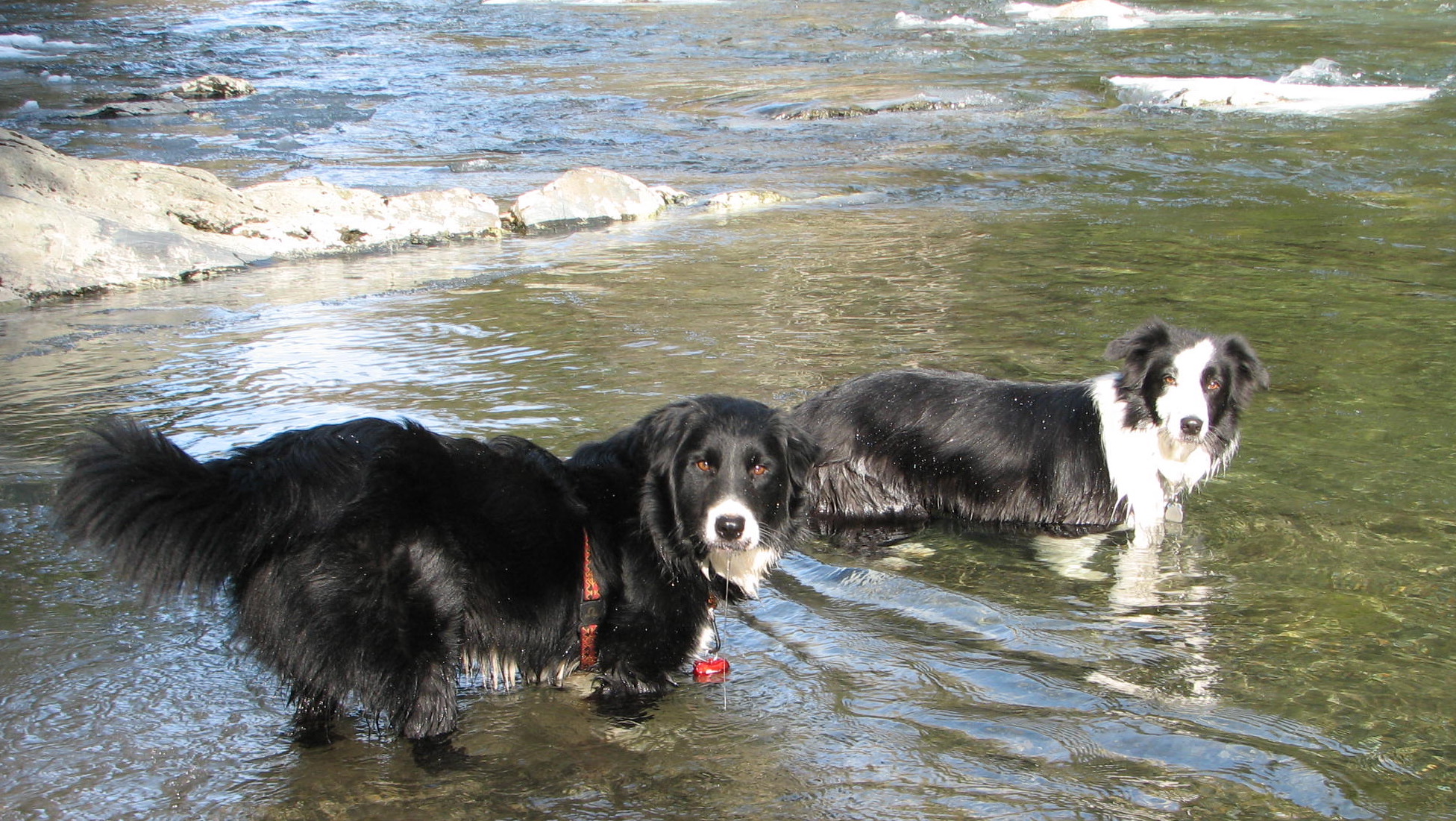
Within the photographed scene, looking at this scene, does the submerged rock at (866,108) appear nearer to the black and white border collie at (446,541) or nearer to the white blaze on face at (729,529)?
the black and white border collie at (446,541)

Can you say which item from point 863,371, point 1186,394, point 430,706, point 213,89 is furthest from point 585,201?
point 213,89

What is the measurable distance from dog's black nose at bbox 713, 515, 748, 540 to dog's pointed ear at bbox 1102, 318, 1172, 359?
7.64 ft

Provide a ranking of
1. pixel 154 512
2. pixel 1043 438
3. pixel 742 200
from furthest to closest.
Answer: pixel 742 200, pixel 1043 438, pixel 154 512

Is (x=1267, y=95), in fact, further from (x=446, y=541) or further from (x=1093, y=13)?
(x=446, y=541)

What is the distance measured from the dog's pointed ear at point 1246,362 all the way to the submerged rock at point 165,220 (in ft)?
25.2

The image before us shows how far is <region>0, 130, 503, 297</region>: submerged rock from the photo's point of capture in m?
8.98

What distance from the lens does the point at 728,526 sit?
12.3 ft

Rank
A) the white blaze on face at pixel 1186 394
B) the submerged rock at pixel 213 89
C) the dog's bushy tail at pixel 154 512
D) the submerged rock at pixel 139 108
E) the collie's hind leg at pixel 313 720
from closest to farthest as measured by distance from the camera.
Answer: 1. the dog's bushy tail at pixel 154 512
2. the collie's hind leg at pixel 313 720
3. the white blaze on face at pixel 1186 394
4. the submerged rock at pixel 139 108
5. the submerged rock at pixel 213 89

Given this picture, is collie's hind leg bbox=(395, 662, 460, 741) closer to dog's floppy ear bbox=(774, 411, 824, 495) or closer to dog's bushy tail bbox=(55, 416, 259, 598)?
dog's bushy tail bbox=(55, 416, 259, 598)

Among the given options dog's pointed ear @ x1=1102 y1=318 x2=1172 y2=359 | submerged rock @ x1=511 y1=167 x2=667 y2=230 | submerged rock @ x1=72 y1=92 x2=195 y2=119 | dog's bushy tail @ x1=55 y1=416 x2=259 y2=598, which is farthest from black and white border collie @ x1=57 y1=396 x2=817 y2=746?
submerged rock @ x1=72 y1=92 x2=195 y2=119

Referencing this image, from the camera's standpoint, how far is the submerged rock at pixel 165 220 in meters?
8.98

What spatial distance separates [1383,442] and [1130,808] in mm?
3483

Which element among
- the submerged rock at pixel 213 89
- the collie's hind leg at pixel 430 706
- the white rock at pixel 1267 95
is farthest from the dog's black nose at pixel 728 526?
the submerged rock at pixel 213 89

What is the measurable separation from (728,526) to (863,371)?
3.46m
